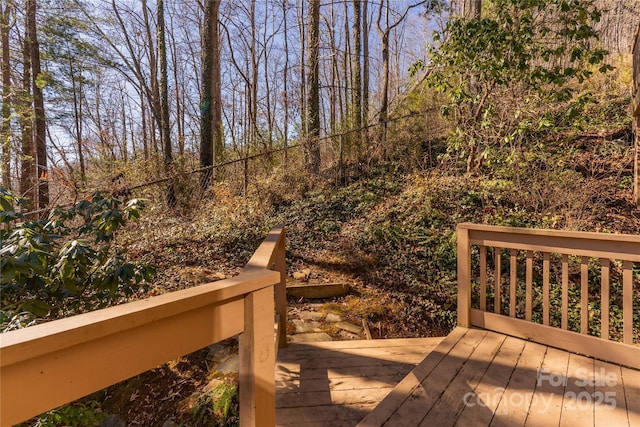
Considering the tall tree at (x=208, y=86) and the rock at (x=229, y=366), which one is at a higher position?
the tall tree at (x=208, y=86)

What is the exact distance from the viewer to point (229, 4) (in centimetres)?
1146

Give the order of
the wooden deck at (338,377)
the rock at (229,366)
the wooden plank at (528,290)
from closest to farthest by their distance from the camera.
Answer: the wooden deck at (338,377) < the wooden plank at (528,290) < the rock at (229,366)

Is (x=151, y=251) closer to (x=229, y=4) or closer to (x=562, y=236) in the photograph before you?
(x=562, y=236)

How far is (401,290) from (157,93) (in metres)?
12.1

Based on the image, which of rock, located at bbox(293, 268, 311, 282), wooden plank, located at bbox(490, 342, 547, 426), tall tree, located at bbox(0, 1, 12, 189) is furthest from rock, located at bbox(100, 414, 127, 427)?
tall tree, located at bbox(0, 1, 12, 189)

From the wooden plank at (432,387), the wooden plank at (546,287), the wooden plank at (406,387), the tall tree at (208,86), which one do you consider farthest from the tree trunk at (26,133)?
the wooden plank at (546,287)

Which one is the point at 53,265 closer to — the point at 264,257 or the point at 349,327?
the point at 264,257

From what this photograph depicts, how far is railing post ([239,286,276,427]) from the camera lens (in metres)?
1.12

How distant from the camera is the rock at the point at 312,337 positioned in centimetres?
313

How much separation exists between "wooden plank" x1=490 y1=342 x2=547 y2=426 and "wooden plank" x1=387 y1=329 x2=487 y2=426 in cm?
30

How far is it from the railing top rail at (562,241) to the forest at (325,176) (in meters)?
1.57

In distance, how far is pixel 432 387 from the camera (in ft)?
6.46

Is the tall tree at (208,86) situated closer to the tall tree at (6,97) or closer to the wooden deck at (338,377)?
the tall tree at (6,97)

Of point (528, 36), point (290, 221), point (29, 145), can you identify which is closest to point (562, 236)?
point (528, 36)
